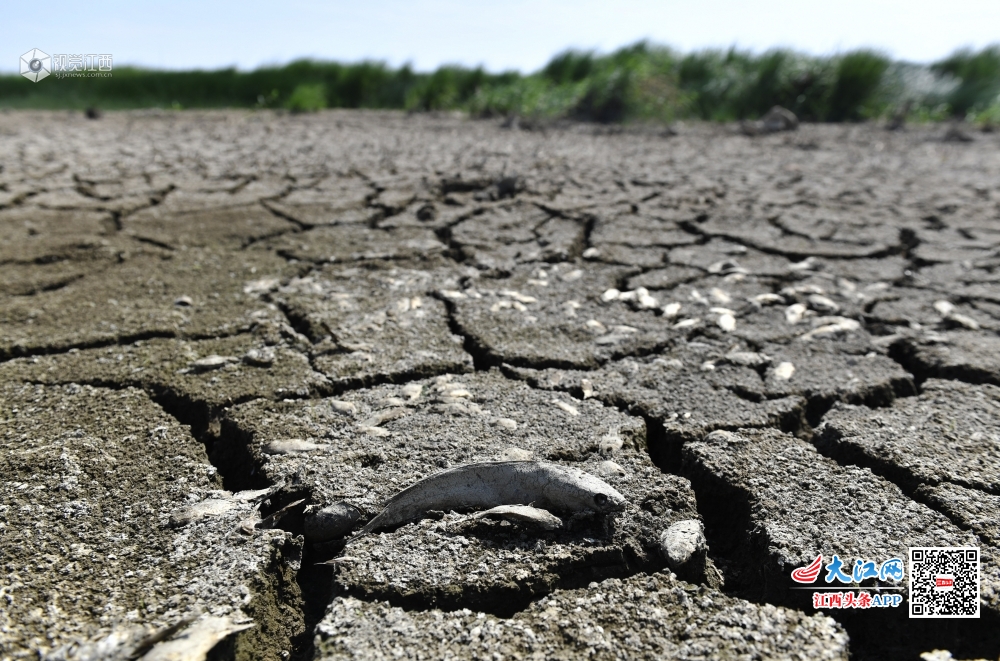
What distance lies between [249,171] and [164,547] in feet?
10.1

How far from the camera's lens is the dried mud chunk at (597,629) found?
3.13 ft

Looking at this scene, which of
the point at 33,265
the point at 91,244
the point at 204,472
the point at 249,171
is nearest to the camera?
the point at 204,472

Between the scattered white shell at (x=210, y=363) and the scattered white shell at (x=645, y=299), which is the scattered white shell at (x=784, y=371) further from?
the scattered white shell at (x=210, y=363)

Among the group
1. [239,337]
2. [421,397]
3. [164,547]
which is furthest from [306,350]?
[164,547]

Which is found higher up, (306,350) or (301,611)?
(306,350)

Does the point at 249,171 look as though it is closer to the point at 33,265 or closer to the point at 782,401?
the point at 33,265

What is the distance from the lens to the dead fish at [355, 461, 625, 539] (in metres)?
1.18

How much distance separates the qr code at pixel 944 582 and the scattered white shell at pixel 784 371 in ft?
1.93

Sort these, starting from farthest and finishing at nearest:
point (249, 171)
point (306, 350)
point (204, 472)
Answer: point (249, 171) < point (306, 350) < point (204, 472)

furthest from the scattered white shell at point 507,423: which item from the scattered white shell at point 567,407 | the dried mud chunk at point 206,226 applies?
the dried mud chunk at point 206,226

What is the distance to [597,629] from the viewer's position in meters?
0.99

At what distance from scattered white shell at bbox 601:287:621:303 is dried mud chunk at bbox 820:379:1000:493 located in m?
0.76

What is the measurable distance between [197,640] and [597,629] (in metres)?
0.54

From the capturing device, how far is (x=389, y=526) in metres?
1.16
